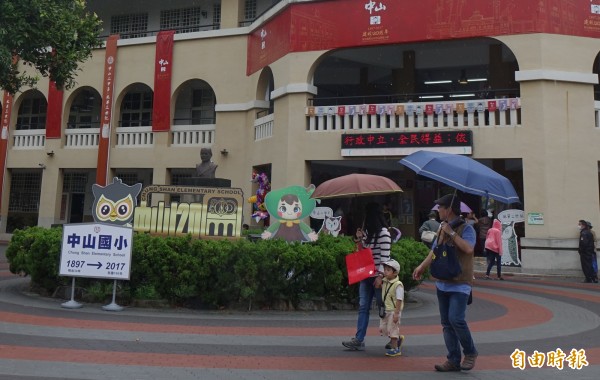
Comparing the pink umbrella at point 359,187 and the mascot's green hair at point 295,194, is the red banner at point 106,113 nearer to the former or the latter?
the mascot's green hair at point 295,194

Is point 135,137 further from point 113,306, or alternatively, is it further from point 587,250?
point 587,250

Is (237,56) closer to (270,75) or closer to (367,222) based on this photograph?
(270,75)

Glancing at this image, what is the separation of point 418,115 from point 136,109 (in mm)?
Answer: 15654

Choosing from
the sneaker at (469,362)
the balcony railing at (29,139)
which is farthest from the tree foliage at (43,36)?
the balcony railing at (29,139)

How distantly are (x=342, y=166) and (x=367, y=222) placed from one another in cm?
1427

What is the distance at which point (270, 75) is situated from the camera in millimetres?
21203

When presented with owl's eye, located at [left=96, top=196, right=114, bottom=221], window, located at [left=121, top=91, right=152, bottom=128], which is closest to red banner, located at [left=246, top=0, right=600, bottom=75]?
window, located at [left=121, top=91, right=152, bottom=128]

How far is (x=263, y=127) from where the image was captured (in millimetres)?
20234

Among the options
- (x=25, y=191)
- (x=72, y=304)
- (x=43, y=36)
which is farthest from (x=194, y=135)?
(x=72, y=304)

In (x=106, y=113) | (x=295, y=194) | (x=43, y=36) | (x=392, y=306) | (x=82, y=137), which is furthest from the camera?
(x=82, y=137)

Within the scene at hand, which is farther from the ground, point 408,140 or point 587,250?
point 408,140

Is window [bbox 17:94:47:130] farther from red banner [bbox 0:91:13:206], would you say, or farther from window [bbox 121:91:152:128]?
window [bbox 121:91:152:128]

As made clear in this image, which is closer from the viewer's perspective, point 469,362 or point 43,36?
point 469,362

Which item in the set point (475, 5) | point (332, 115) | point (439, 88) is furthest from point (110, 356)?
point (439, 88)
